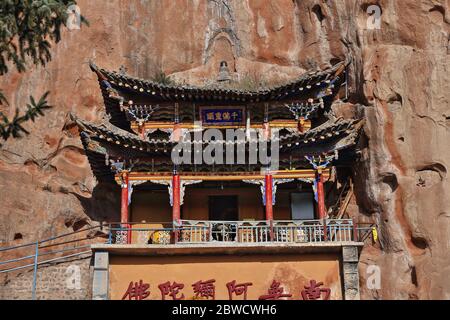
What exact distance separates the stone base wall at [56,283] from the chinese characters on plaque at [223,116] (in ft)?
19.1

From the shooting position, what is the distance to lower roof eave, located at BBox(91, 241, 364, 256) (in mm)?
17016

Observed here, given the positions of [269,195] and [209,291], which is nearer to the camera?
[209,291]

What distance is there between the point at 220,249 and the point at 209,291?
1.12m

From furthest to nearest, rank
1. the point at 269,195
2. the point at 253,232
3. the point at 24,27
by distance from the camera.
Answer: the point at 269,195 < the point at 253,232 < the point at 24,27

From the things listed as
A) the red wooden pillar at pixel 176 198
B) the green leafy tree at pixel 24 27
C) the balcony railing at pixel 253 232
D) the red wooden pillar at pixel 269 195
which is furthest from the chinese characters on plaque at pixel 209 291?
the green leafy tree at pixel 24 27

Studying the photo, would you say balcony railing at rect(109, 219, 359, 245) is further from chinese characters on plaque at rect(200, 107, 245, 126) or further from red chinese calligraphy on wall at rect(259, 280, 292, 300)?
chinese characters on plaque at rect(200, 107, 245, 126)

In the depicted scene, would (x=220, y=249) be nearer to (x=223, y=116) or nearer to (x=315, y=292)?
(x=315, y=292)

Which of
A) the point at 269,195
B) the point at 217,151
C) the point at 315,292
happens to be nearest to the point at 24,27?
the point at 217,151

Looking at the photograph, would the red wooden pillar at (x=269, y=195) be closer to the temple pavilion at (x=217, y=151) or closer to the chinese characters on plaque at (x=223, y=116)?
the temple pavilion at (x=217, y=151)

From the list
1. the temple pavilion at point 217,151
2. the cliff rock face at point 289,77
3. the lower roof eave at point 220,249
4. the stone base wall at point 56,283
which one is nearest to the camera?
the lower roof eave at point 220,249

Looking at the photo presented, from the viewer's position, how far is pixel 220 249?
17156mm

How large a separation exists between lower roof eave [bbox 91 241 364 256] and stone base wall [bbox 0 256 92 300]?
127 cm

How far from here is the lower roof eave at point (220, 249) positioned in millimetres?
17016
